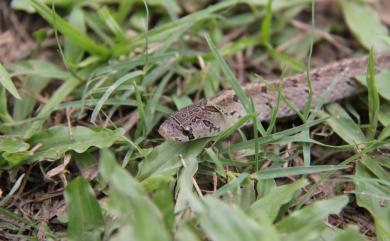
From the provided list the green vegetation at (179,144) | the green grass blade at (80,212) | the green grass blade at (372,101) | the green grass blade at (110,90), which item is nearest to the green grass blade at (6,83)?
the green vegetation at (179,144)

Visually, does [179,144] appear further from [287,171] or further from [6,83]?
[6,83]

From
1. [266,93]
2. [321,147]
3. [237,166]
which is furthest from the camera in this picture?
[266,93]

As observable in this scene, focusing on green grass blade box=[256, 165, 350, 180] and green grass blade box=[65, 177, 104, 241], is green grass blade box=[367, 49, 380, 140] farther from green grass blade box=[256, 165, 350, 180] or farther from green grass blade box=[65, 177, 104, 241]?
green grass blade box=[65, 177, 104, 241]

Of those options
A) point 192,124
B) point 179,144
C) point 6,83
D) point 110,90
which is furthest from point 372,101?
point 6,83

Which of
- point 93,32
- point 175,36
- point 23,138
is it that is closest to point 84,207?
point 23,138

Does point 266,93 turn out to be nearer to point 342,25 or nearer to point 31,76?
point 342,25
